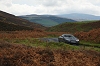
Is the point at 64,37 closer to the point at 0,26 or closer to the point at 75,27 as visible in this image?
the point at 0,26

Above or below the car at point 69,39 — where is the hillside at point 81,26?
below

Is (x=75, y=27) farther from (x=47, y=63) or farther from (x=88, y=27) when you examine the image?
(x=47, y=63)

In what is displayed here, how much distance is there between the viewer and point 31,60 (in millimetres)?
18891

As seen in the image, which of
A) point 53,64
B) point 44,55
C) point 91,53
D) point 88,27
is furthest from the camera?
point 88,27

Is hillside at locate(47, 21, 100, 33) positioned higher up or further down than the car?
further down

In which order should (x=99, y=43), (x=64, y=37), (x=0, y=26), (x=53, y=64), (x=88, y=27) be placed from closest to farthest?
(x=53, y=64) < (x=99, y=43) < (x=64, y=37) < (x=0, y=26) < (x=88, y=27)

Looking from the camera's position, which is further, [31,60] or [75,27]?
[75,27]

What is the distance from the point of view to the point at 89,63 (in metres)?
19.8

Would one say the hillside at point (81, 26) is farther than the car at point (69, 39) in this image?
Yes

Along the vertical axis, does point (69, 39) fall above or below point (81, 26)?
above

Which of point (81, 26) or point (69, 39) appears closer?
point (69, 39)

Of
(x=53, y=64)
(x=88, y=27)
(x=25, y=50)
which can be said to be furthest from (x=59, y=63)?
(x=88, y=27)

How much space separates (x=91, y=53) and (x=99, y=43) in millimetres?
12472

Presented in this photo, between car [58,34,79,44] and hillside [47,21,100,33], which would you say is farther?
hillside [47,21,100,33]
